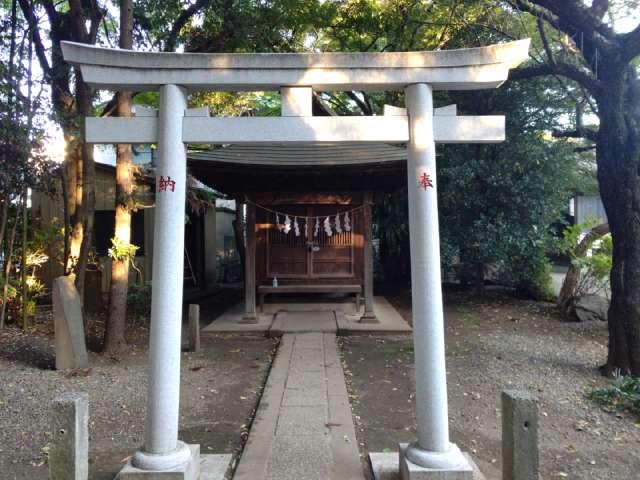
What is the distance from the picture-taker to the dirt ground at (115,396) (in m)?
4.64

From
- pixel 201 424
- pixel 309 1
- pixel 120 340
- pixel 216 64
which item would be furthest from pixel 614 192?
pixel 309 1

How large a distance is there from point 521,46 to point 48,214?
13.1m

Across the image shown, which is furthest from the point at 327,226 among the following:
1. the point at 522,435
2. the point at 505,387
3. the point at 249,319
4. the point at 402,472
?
the point at 522,435

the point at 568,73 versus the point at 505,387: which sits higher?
the point at 568,73

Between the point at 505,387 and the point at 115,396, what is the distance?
5.07 meters

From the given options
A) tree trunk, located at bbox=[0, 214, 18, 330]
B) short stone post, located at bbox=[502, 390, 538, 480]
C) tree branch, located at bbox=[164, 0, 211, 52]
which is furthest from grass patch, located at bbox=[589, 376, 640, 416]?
tree trunk, located at bbox=[0, 214, 18, 330]

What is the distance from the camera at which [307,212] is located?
11.2 meters

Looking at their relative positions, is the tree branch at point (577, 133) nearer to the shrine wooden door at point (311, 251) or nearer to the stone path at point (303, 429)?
the shrine wooden door at point (311, 251)

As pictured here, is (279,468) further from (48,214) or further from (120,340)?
(48,214)

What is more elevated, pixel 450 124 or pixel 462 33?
pixel 462 33

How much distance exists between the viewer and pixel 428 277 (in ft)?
13.0

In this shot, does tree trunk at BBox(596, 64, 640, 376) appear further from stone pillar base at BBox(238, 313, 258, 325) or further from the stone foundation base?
stone pillar base at BBox(238, 313, 258, 325)

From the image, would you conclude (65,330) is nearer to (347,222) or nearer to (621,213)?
(347,222)

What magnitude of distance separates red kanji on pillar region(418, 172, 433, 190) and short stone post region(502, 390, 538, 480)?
1.68m
